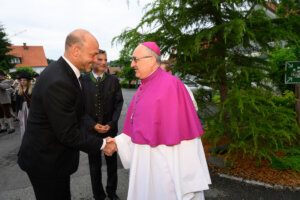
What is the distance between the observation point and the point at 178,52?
14.4ft

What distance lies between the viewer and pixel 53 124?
5.78 ft

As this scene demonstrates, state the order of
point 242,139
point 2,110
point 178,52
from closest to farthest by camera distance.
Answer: point 242,139, point 178,52, point 2,110

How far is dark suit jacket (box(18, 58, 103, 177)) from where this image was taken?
175 centimetres

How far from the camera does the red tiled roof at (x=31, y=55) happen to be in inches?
2685

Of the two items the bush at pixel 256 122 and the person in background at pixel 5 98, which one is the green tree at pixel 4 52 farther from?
the bush at pixel 256 122

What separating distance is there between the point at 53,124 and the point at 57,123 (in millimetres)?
35

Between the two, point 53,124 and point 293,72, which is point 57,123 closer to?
point 53,124

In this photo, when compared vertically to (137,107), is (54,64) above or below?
above

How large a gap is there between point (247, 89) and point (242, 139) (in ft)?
3.31

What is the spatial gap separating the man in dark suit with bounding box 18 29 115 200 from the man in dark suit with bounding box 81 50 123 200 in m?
1.18

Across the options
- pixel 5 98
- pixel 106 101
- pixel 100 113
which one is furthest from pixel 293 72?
pixel 5 98

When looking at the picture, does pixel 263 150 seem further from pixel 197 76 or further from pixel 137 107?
pixel 137 107

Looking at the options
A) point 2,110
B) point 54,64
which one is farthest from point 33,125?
point 2,110

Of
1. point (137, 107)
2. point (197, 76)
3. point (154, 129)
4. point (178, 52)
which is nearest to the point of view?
point (154, 129)
